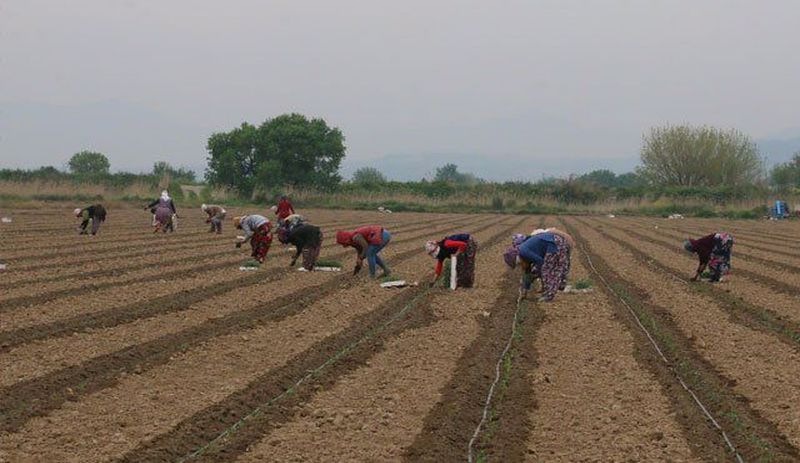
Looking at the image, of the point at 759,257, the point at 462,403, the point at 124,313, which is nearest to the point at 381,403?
the point at 462,403

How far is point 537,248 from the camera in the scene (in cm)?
1224

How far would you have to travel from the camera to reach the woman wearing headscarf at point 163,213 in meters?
23.4

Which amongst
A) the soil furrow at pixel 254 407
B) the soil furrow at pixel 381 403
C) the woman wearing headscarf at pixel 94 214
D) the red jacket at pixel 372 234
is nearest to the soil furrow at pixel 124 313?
the red jacket at pixel 372 234

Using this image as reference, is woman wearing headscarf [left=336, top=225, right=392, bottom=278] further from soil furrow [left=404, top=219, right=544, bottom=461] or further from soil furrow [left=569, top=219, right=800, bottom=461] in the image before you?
soil furrow [left=569, top=219, right=800, bottom=461]

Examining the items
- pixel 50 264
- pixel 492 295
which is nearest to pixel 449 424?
pixel 492 295

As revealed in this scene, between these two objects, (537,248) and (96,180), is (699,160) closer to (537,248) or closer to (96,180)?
(96,180)

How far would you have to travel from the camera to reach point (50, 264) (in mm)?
16219

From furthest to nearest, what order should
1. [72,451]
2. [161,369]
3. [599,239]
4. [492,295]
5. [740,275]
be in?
[599,239] < [740,275] < [492,295] < [161,369] < [72,451]

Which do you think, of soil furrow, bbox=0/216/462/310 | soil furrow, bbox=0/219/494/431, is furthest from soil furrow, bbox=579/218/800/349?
A: soil furrow, bbox=0/216/462/310

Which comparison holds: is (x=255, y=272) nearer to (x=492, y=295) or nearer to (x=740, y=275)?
(x=492, y=295)

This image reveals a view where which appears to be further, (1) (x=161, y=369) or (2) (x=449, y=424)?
(1) (x=161, y=369)

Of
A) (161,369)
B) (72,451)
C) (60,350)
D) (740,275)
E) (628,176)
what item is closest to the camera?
(72,451)

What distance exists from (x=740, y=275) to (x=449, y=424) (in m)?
11.7

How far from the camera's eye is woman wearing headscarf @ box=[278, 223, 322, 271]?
14.9m
